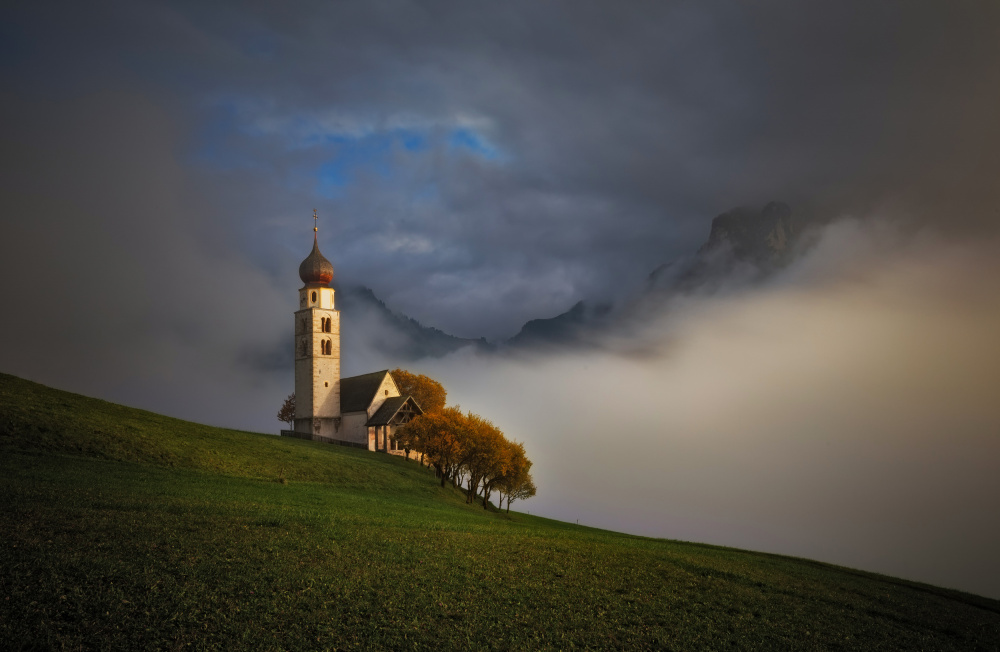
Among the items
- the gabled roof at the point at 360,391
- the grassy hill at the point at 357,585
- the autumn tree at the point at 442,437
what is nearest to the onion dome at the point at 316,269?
the gabled roof at the point at 360,391

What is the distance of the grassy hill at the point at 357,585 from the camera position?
51.3 feet

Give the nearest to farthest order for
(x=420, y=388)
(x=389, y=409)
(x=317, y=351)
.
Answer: (x=389, y=409) < (x=317, y=351) < (x=420, y=388)

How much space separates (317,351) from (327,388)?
507cm

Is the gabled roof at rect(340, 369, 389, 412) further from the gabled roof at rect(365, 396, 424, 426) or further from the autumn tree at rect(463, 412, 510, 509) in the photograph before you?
the autumn tree at rect(463, 412, 510, 509)

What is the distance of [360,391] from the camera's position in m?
90.4

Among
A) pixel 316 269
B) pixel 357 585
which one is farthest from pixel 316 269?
pixel 357 585

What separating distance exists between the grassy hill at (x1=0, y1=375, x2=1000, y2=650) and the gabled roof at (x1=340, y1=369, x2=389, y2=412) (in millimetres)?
51083

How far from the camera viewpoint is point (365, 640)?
1585cm

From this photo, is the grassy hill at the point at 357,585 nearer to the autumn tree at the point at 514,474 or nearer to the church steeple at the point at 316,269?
the autumn tree at the point at 514,474

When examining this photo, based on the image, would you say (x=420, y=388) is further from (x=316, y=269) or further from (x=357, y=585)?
(x=357, y=585)

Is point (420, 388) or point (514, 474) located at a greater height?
point (420, 388)

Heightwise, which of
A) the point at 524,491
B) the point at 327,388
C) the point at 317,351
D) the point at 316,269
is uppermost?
the point at 316,269

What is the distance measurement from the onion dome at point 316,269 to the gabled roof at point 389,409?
18.8 meters

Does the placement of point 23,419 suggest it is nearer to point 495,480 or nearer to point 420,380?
point 495,480
